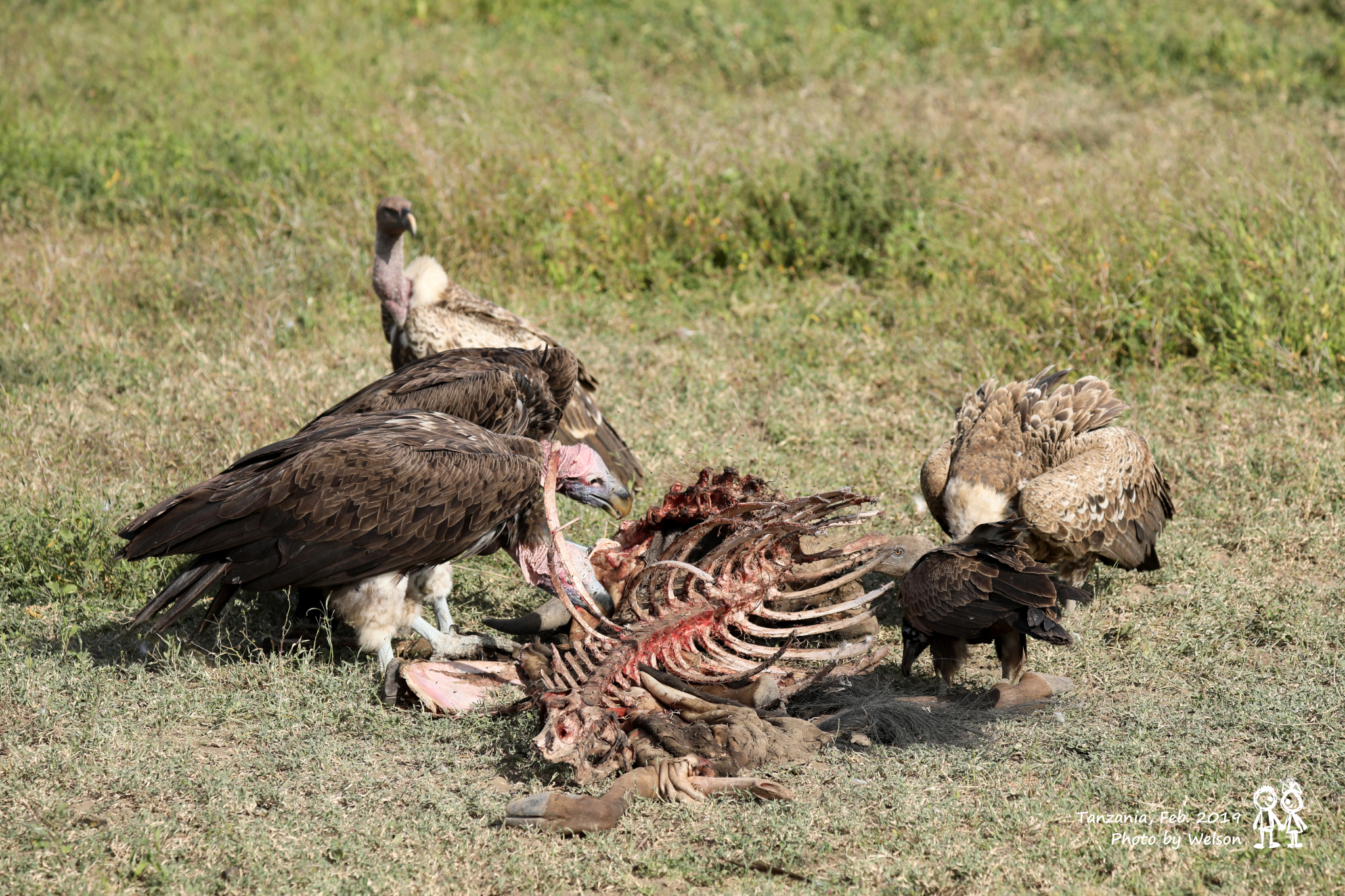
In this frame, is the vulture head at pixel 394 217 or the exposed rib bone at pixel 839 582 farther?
the vulture head at pixel 394 217

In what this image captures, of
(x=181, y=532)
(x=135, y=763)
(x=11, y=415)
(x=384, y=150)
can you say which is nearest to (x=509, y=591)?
(x=181, y=532)

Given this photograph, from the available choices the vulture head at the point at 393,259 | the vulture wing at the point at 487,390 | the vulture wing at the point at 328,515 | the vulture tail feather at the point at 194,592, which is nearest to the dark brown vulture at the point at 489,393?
the vulture wing at the point at 487,390

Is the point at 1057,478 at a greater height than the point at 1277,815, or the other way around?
the point at 1057,478

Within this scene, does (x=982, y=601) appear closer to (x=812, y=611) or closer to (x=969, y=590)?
(x=969, y=590)

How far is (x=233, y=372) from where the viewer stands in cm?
695

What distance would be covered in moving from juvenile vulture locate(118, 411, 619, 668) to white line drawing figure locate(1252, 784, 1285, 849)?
2594mm

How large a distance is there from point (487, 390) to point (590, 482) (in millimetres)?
722

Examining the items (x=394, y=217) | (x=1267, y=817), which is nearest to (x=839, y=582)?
(x=1267, y=817)

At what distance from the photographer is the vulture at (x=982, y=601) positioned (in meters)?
3.94

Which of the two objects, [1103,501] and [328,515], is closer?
[328,515]

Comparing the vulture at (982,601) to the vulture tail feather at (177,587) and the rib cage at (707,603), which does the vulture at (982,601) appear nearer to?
the rib cage at (707,603)

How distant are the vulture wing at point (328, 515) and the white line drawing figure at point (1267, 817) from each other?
269 cm

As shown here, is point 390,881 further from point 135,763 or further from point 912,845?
point 912,845

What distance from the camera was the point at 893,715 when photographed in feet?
13.3
